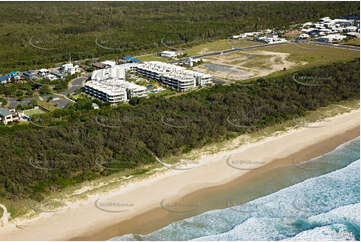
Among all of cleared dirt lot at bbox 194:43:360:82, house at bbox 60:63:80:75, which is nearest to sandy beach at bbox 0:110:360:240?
cleared dirt lot at bbox 194:43:360:82

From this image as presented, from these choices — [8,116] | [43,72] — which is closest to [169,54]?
[43,72]

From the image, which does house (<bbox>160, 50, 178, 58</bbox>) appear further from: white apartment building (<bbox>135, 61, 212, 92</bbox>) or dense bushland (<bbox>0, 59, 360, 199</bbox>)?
dense bushland (<bbox>0, 59, 360, 199</bbox>)

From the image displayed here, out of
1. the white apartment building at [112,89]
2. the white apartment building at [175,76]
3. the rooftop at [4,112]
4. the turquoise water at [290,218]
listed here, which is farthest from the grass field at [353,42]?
the rooftop at [4,112]

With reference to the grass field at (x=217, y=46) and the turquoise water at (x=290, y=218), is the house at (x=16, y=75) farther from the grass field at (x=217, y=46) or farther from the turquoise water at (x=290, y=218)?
the turquoise water at (x=290, y=218)

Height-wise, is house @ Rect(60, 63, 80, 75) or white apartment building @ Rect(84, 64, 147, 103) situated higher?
house @ Rect(60, 63, 80, 75)

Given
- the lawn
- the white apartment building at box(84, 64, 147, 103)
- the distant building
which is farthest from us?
the distant building

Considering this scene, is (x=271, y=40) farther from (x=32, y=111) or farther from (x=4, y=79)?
(x=32, y=111)

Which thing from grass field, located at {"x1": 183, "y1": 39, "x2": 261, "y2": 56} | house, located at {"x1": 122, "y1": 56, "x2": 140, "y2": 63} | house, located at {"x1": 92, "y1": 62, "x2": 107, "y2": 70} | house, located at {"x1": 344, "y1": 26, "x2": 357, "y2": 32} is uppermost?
house, located at {"x1": 344, "y1": 26, "x2": 357, "y2": 32}
